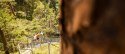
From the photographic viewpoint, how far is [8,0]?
26.6 feet

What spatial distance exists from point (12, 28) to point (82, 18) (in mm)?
8023

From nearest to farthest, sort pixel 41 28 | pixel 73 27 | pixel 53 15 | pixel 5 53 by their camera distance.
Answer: pixel 73 27 → pixel 5 53 → pixel 41 28 → pixel 53 15

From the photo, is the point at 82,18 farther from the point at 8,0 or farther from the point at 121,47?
the point at 8,0

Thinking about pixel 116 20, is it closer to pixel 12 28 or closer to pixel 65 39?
pixel 65 39

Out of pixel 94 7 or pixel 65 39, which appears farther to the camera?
pixel 65 39

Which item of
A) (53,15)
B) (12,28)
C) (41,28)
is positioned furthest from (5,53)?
(53,15)

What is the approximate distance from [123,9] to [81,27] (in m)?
0.09

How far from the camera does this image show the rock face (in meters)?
0.30

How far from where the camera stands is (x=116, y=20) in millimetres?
304

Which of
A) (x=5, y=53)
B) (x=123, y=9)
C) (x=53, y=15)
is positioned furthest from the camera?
(x=53, y=15)

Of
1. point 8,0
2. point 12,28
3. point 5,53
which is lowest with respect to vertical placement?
point 5,53

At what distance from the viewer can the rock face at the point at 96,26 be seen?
1.00 ft

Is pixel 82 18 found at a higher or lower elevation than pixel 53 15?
higher

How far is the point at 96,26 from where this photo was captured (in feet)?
1.13
